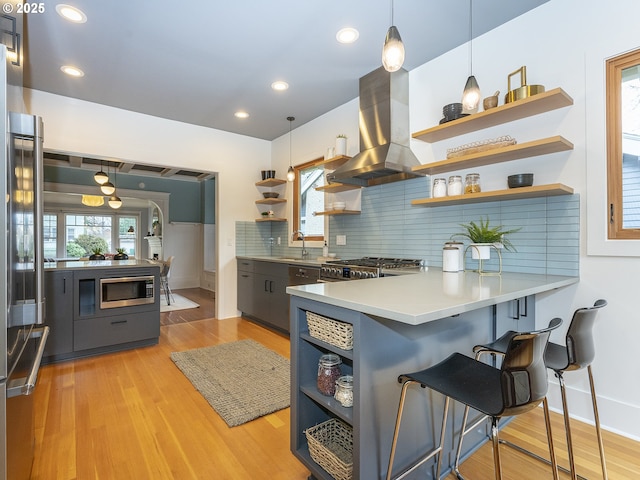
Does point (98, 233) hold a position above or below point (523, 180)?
below

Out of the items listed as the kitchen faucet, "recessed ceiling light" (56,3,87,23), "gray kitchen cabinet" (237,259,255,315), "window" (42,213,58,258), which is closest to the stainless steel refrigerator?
"recessed ceiling light" (56,3,87,23)

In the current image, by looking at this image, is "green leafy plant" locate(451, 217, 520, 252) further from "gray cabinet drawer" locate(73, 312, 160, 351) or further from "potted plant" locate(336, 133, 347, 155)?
"gray cabinet drawer" locate(73, 312, 160, 351)

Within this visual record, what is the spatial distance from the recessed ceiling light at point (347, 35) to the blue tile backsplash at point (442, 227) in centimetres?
135

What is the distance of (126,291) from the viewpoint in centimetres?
338

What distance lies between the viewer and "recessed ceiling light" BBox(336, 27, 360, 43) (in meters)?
2.49

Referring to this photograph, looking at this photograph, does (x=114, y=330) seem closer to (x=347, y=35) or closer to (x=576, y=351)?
(x=347, y=35)

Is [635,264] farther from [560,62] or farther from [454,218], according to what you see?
[560,62]

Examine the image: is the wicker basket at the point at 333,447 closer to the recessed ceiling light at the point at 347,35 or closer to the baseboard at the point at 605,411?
the baseboard at the point at 605,411

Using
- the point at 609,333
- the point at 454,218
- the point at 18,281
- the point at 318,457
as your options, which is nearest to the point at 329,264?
the point at 454,218

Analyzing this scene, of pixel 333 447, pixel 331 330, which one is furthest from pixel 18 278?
pixel 333 447

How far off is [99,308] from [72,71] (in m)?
2.31

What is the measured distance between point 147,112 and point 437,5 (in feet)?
11.6

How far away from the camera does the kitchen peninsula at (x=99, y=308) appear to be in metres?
3.00

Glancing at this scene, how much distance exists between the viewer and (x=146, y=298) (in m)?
3.47
